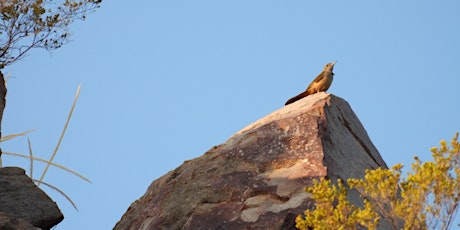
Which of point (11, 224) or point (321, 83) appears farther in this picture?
point (321, 83)

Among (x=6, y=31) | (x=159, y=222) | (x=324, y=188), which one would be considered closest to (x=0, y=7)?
(x=6, y=31)

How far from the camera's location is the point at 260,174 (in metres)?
9.58

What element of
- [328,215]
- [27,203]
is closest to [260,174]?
[328,215]

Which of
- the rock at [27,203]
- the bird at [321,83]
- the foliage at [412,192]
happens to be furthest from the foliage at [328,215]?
the bird at [321,83]

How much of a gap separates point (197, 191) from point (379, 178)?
9.45 ft

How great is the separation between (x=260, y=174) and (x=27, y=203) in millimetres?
2720

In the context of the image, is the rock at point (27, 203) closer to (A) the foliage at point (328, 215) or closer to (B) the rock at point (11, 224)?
(B) the rock at point (11, 224)

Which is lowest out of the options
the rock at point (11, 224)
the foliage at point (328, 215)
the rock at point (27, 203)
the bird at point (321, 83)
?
the foliage at point (328, 215)

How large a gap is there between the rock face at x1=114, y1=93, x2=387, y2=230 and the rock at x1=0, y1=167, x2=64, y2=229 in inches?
39.2

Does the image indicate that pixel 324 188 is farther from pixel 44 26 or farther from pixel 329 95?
pixel 44 26

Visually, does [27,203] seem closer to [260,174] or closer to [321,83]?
[260,174]

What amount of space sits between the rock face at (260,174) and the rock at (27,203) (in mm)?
995

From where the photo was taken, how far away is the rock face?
9102 mm

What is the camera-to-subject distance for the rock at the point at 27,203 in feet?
31.8
